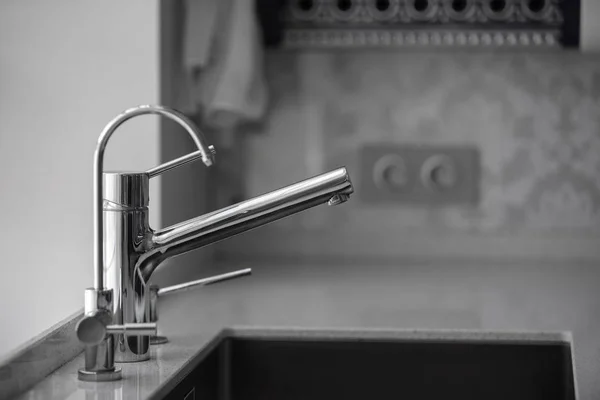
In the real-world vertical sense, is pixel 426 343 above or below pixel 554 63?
below

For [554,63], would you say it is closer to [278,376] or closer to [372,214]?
[372,214]

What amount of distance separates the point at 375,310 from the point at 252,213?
1.60 ft

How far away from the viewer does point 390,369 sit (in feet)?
4.61

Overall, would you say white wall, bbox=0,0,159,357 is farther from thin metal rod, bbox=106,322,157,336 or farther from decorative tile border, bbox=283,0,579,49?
thin metal rod, bbox=106,322,157,336

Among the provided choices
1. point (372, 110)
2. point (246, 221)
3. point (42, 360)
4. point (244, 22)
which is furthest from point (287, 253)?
point (42, 360)

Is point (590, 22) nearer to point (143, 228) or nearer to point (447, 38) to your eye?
point (447, 38)

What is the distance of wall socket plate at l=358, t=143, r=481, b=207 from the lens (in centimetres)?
220

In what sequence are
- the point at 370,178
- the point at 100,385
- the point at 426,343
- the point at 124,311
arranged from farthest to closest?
the point at 370,178
the point at 426,343
the point at 124,311
the point at 100,385

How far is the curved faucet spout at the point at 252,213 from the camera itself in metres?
1.14

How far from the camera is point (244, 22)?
6.35ft

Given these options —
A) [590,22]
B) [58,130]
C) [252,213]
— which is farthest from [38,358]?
[590,22]

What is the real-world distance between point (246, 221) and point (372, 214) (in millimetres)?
1108

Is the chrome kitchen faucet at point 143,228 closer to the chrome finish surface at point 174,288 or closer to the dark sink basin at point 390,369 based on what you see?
the chrome finish surface at point 174,288

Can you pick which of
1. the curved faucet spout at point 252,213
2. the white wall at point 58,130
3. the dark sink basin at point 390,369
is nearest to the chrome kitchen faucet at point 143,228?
the curved faucet spout at point 252,213
